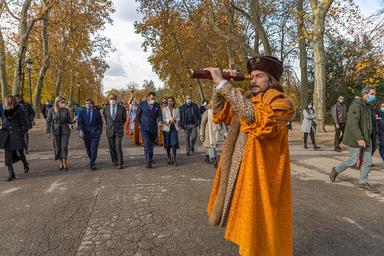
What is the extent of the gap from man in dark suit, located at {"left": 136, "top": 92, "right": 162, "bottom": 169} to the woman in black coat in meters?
2.84

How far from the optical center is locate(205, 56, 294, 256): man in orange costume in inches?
104

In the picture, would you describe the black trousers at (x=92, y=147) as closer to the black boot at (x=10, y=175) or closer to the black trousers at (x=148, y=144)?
the black trousers at (x=148, y=144)

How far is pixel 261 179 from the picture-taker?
8.77 ft

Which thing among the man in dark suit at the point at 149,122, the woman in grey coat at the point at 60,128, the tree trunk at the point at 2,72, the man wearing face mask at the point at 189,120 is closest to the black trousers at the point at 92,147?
the woman in grey coat at the point at 60,128

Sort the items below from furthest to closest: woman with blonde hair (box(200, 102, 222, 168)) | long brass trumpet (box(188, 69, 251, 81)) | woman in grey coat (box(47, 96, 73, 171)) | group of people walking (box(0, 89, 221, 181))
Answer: woman with blonde hair (box(200, 102, 222, 168)) < woman in grey coat (box(47, 96, 73, 171)) < group of people walking (box(0, 89, 221, 181)) < long brass trumpet (box(188, 69, 251, 81))

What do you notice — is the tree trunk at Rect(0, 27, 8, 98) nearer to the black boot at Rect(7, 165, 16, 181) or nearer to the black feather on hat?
the black boot at Rect(7, 165, 16, 181)

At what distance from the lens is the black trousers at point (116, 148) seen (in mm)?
9281

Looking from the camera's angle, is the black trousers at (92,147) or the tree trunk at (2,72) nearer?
the black trousers at (92,147)

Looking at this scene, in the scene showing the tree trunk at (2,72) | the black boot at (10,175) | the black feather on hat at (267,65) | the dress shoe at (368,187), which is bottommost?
the dress shoe at (368,187)

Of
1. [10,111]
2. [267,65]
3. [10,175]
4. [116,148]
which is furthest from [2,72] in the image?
[267,65]

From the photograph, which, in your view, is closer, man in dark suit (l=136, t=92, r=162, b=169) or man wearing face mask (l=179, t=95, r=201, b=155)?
man in dark suit (l=136, t=92, r=162, b=169)

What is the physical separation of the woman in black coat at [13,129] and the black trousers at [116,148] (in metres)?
2.16

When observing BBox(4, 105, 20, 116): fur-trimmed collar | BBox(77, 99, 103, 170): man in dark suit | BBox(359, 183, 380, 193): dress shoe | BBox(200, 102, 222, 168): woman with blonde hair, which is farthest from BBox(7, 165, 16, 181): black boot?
BBox(359, 183, 380, 193): dress shoe

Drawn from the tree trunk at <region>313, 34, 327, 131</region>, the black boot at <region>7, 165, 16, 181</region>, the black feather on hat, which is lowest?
the black boot at <region>7, 165, 16, 181</region>
